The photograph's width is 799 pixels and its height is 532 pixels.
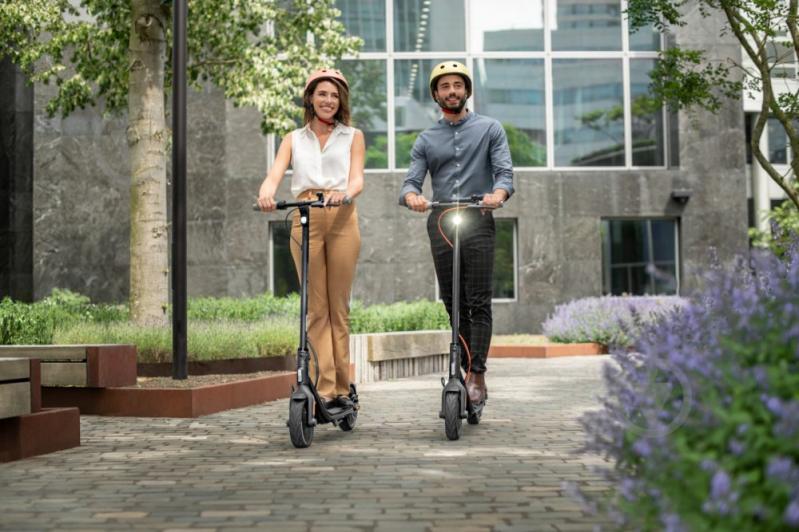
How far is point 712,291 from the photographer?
363 centimetres

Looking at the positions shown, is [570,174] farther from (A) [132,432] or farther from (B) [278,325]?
(A) [132,432]

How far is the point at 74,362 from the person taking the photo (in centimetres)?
785

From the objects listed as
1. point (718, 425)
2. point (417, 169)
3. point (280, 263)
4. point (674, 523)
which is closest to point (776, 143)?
point (280, 263)

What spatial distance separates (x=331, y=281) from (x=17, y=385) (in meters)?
1.97

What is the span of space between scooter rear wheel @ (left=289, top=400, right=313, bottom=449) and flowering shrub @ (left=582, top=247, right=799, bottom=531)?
274 cm

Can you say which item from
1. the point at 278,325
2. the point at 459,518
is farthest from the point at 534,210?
the point at 459,518

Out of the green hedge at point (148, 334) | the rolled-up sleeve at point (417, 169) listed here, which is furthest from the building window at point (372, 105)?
the rolled-up sleeve at point (417, 169)

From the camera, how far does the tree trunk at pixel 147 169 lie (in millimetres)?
11273

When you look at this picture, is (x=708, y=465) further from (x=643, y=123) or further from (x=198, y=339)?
(x=643, y=123)

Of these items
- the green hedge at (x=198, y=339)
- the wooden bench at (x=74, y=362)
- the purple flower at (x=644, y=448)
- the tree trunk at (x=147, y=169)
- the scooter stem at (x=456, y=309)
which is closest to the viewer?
the purple flower at (x=644, y=448)

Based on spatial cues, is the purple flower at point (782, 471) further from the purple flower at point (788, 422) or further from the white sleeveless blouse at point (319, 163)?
the white sleeveless blouse at point (319, 163)

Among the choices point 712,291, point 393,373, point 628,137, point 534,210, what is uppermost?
point 628,137

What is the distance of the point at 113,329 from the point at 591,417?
23.8 ft

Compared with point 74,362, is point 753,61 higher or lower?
higher
